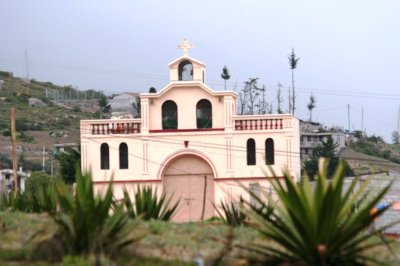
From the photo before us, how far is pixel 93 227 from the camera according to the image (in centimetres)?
1205

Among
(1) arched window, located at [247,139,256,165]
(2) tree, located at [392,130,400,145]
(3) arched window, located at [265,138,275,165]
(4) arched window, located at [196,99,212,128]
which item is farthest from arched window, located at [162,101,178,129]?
(2) tree, located at [392,130,400,145]

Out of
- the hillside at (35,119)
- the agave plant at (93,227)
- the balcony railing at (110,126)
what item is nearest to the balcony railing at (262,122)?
the balcony railing at (110,126)

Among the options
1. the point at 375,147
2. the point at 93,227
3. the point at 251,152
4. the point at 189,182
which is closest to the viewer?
the point at 93,227

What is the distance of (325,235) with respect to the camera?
422 inches

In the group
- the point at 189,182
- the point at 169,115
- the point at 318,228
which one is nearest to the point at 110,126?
the point at 169,115

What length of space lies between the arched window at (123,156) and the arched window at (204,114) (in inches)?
146

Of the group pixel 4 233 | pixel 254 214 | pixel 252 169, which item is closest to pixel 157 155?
pixel 252 169

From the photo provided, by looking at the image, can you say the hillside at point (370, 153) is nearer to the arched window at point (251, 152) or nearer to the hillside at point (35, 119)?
the hillside at point (35, 119)

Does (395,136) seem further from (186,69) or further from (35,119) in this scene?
(186,69)

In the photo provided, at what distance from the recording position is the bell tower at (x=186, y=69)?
148 feet

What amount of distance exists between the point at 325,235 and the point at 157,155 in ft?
111

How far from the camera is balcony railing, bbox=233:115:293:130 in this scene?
4400 centimetres

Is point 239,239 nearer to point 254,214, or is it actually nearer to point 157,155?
point 254,214

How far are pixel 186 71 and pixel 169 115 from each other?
2352 millimetres
